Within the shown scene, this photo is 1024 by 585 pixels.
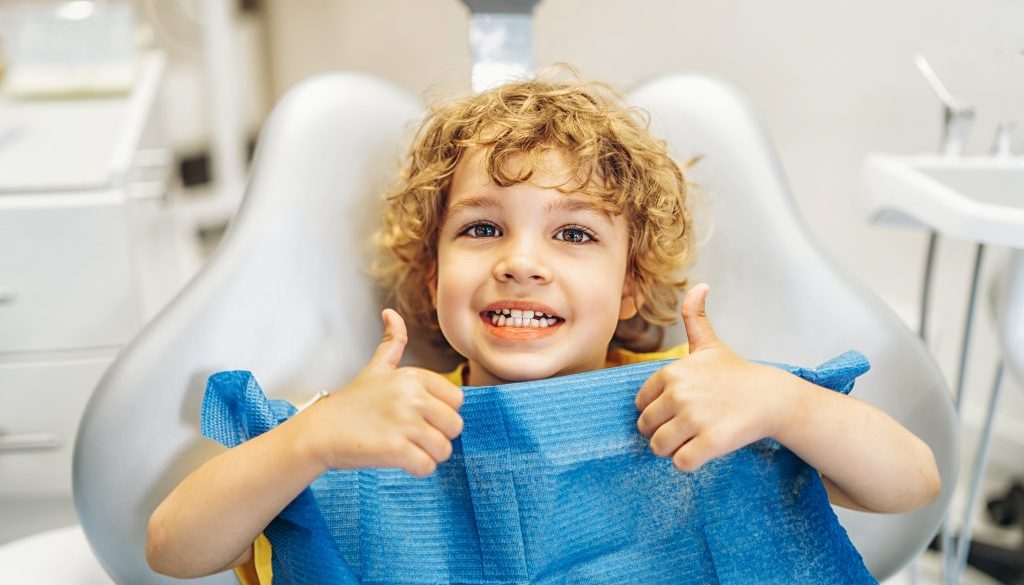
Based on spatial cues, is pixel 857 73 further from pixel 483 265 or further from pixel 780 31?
pixel 483 265

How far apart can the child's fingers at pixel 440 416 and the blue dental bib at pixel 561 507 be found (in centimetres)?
7

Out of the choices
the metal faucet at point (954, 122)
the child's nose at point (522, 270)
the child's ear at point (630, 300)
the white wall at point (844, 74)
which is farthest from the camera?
the white wall at point (844, 74)

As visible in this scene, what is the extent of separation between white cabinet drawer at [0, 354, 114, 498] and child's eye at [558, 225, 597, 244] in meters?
0.58

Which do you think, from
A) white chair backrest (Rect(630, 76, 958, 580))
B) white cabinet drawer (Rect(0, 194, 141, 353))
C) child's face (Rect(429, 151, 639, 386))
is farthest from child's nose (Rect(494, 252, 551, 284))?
white cabinet drawer (Rect(0, 194, 141, 353))

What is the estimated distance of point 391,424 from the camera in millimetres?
616

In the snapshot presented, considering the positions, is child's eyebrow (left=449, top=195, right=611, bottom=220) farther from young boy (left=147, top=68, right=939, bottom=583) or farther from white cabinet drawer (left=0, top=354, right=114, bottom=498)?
white cabinet drawer (left=0, top=354, right=114, bottom=498)

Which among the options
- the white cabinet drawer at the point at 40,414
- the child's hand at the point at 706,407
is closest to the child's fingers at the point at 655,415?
the child's hand at the point at 706,407

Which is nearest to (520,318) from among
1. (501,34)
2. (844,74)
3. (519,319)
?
(519,319)

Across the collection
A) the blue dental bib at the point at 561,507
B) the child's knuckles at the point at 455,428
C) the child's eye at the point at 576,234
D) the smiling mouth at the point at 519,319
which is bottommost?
the blue dental bib at the point at 561,507

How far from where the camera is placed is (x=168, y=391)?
76 centimetres

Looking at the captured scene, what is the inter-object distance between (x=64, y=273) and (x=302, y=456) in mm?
543

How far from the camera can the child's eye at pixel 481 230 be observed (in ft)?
2.57

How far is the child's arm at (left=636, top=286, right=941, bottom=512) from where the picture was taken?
25.5 inches

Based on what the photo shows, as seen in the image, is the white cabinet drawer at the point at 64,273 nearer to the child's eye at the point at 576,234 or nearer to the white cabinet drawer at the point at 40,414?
the white cabinet drawer at the point at 40,414
